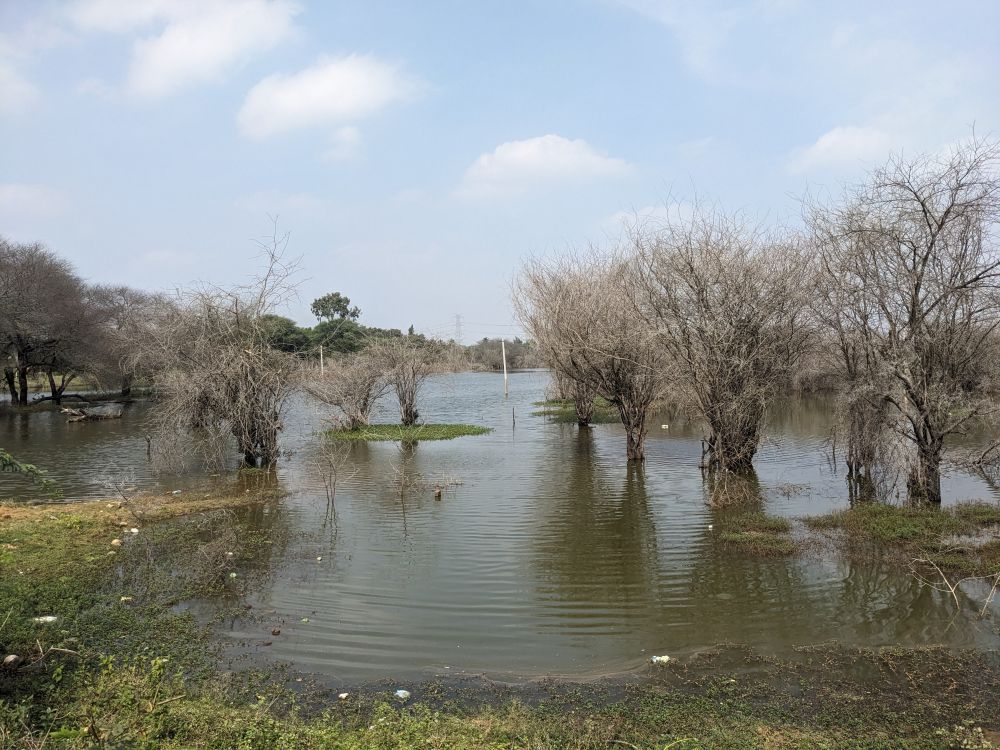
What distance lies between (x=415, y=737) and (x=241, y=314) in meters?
13.6

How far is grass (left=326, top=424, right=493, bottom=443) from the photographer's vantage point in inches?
933

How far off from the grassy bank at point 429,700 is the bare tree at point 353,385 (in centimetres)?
1671

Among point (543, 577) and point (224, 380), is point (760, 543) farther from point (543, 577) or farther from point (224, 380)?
point (224, 380)

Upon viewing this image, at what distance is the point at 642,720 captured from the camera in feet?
17.3

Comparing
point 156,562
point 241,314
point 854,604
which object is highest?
point 241,314

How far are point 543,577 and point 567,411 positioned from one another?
23.2 m

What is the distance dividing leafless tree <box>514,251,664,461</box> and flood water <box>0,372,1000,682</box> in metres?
1.96

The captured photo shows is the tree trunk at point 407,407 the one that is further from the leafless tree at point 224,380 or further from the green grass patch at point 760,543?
the green grass patch at point 760,543

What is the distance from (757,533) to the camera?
1070 cm

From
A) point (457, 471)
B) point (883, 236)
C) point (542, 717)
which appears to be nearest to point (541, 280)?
point (457, 471)

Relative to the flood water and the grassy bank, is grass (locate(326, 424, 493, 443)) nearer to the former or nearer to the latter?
the flood water

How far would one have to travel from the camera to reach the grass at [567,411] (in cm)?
2889

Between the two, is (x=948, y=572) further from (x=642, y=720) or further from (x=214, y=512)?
(x=214, y=512)

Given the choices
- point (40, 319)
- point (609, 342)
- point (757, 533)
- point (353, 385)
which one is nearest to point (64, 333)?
point (40, 319)
